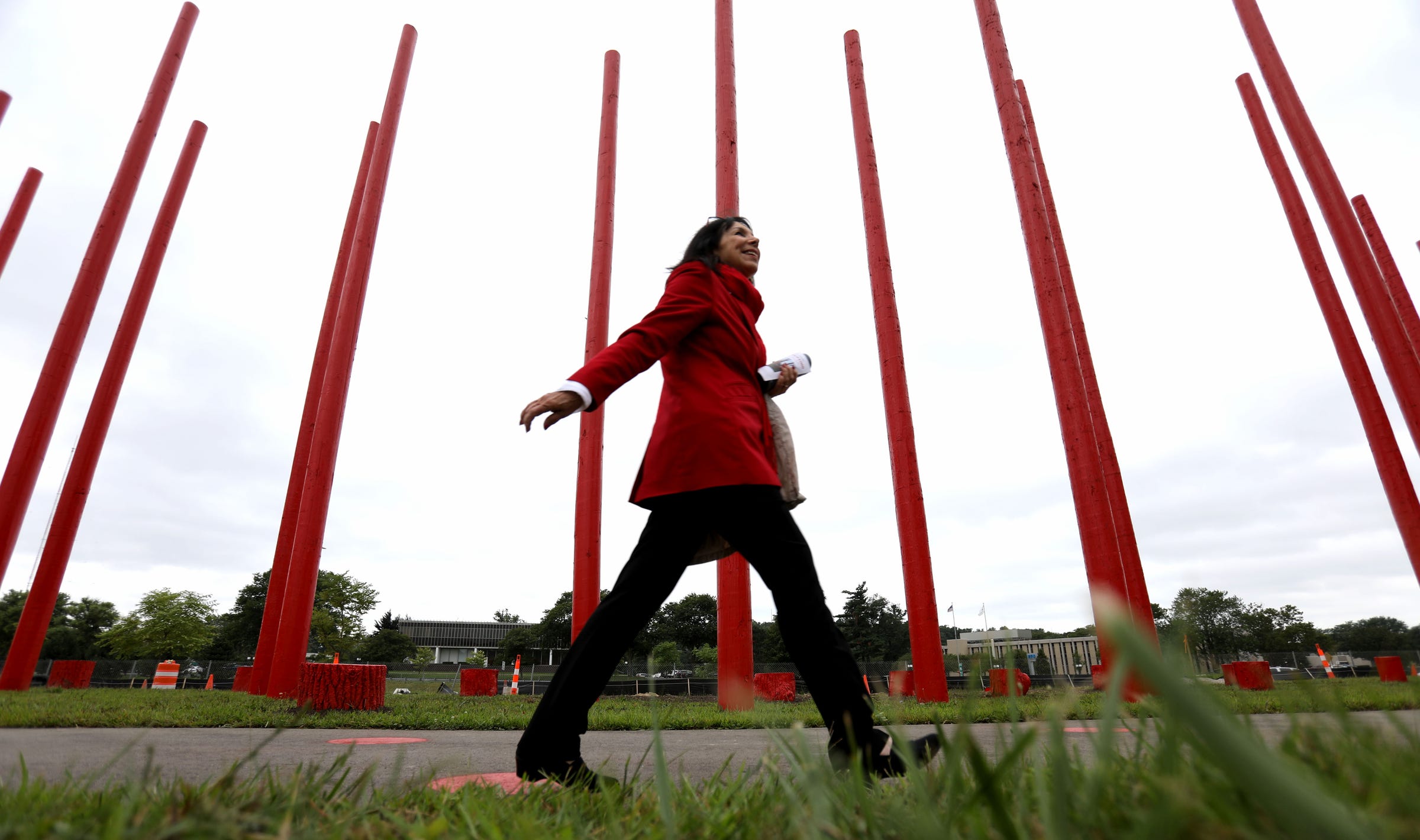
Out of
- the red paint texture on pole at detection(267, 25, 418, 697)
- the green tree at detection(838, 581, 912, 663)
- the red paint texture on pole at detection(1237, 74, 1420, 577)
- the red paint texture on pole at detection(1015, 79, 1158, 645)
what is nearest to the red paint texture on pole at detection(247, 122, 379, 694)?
the red paint texture on pole at detection(267, 25, 418, 697)

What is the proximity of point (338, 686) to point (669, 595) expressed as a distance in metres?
5.32

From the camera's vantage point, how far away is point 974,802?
677 millimetres

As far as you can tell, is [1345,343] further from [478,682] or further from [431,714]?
[478,682]

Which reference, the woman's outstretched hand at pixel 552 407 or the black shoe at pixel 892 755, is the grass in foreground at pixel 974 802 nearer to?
the black shoe at pixel 892 755

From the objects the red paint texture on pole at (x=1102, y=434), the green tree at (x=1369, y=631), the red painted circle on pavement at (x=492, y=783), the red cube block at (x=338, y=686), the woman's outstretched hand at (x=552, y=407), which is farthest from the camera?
the green tree at (x=1369, y=631)

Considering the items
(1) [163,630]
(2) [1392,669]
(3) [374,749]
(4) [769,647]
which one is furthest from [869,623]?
(1) [163,630]

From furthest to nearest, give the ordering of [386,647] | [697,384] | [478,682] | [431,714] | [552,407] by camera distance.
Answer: [386,647] → [478,682] → [431,714] → [697,384] → [552,407]

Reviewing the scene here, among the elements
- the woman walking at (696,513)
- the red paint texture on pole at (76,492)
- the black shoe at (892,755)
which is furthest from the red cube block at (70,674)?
the black shoe at (892,755)

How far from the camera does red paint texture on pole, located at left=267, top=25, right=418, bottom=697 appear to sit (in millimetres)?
8023

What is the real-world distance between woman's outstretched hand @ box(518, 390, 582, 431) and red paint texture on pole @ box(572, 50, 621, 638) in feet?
15.5

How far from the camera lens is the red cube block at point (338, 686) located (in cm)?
607

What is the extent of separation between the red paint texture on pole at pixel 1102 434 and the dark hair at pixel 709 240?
17.1ft

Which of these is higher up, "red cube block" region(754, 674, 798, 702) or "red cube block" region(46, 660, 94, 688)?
"red cube block" region(46, 660, 94, 688)

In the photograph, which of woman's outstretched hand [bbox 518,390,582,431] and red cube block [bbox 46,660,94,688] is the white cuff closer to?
woman's outstretched hand [bbox 518,390,582,431]
